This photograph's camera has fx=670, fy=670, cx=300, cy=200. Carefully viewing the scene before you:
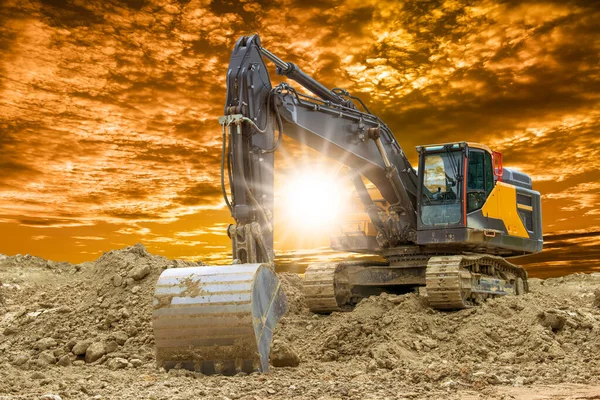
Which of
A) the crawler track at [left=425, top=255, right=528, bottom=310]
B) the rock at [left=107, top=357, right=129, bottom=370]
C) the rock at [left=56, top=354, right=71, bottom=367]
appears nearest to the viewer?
the rock at [left=107, top=357, right=129, bottom=370]

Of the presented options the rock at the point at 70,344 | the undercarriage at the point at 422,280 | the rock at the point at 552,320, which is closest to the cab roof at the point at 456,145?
the undercarriage at the point at 422,280

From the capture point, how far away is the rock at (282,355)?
8.23 meters

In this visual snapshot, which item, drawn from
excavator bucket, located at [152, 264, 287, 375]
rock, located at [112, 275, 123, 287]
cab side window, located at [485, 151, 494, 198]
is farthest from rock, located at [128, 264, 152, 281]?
cab side window, located at [485, 151, 494, 198]

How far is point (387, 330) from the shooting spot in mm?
10383

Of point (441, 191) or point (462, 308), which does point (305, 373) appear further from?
point (441, 191)

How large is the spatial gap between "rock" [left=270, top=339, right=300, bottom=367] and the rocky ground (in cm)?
1

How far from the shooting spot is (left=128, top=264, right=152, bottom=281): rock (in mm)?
12414

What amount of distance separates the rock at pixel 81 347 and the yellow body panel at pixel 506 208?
6794mm

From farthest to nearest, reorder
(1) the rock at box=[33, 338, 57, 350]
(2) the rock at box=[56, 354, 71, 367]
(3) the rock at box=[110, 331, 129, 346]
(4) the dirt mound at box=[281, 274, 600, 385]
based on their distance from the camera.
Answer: (1) the rock at box=[33, 338, 57, 350], (3) the rock at box=[110, 331, 129, 346], (2) the rock at box=[56, 354, 71, 367], (4) the dirt mound at box=[281, 274, 600, 385]

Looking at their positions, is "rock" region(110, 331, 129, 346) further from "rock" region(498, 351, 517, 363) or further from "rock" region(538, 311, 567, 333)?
"rock" region(538, 311, 567, 333)

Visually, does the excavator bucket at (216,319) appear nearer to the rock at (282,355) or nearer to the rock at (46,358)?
the rock at (282,355)

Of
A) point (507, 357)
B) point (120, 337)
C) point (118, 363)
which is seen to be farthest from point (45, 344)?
point (507, 357)

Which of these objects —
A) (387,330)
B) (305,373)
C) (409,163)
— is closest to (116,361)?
(305,373)

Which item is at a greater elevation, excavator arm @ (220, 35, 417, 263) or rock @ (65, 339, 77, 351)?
excavator arm @ (220, 35, 417, 263)
